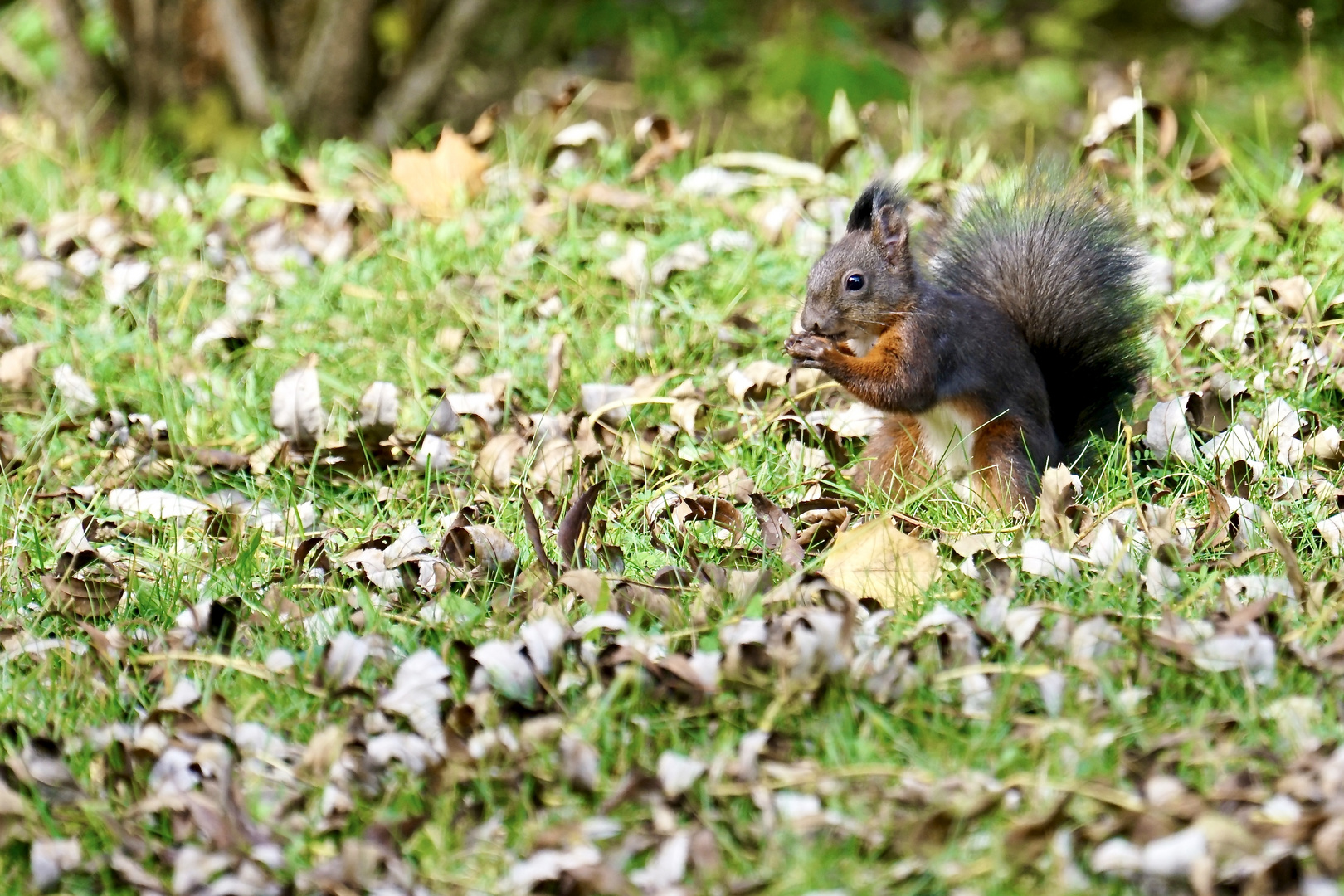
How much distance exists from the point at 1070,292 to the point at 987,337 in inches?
8.2

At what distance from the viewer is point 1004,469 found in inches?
99.0

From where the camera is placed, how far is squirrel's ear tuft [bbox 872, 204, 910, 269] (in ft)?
8.51

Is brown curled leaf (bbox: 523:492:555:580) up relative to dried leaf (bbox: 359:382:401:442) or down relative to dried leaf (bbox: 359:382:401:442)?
up

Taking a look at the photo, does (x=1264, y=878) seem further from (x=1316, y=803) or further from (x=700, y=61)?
(x=700, y=61)

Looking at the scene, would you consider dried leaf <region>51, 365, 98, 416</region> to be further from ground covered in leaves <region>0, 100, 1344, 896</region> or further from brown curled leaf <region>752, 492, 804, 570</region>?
Answer: brown curled leaf <region>752, 492, 804, 570</region>

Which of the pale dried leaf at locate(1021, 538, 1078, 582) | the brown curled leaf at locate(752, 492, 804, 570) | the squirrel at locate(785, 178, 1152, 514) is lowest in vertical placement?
the brown curled leaf at locate(752, 492, 804, 570)

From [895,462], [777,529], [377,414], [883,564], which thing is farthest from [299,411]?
[883,564]

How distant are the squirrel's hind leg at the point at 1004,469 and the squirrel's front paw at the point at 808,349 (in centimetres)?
31

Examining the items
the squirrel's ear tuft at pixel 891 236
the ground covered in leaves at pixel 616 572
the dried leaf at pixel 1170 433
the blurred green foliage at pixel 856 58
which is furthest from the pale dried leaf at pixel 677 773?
the blurred green foliage at pixel 856 58

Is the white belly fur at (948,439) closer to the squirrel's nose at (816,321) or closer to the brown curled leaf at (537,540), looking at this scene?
the squirrel's nose at (816,321)

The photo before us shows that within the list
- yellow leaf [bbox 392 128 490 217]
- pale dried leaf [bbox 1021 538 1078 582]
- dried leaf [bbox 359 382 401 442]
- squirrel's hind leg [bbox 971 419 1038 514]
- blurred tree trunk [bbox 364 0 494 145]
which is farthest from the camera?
blurred tree trunk [bbox 364 0 494 145]

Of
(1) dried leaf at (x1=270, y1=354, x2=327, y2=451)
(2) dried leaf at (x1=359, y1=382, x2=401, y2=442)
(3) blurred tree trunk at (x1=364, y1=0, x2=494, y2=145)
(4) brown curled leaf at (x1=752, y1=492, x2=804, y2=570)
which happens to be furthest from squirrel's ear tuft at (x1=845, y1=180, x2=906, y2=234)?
(3) blurred tree trunk at (x1=364, y1=0, x2=494, y2=145)

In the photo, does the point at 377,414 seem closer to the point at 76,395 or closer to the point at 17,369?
the point at 76,395

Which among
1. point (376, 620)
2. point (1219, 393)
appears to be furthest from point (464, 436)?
point (1219, 393)
